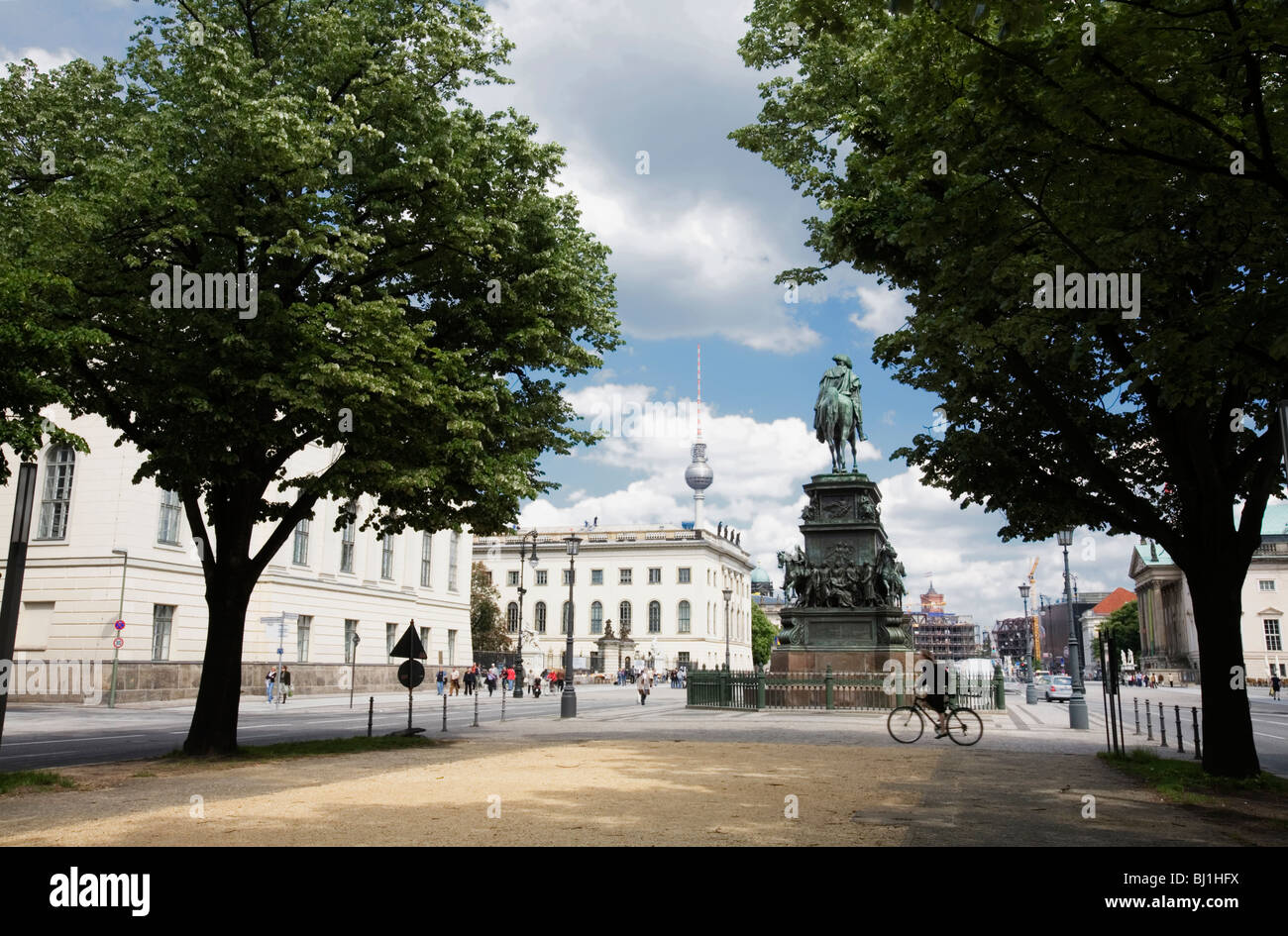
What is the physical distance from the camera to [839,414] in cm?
3147

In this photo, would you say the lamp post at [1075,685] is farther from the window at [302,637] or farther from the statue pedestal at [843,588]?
the window at [302,637]

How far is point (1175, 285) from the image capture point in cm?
1174

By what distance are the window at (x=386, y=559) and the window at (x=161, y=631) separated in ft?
54.7

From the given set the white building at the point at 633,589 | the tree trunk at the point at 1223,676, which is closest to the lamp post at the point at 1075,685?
the tree trunk at the point at 1223,676

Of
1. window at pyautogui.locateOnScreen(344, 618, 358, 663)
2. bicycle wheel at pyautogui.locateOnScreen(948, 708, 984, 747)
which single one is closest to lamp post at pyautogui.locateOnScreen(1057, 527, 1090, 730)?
bicycle wheel at pyautogui.locateOnScreen(948, 708, 984, 747)

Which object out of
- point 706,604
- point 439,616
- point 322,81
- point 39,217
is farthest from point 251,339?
point 706,604

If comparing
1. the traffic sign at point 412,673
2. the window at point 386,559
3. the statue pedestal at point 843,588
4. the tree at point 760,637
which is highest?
the window at point 386,559

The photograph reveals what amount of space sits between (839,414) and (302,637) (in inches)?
1228

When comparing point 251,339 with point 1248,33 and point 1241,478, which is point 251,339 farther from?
point 1241,478

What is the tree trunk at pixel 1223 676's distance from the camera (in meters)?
13.0

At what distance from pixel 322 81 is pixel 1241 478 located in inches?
632

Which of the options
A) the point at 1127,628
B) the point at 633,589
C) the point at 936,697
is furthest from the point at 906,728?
the point at 1127,628

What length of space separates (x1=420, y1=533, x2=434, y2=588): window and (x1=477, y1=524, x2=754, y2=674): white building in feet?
183

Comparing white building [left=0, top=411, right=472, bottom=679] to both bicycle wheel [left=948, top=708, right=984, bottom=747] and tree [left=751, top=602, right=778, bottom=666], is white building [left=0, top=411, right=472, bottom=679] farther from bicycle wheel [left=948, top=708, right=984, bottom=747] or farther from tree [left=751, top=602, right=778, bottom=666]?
tree [left=751, top=602, right=778, bottom=666]
